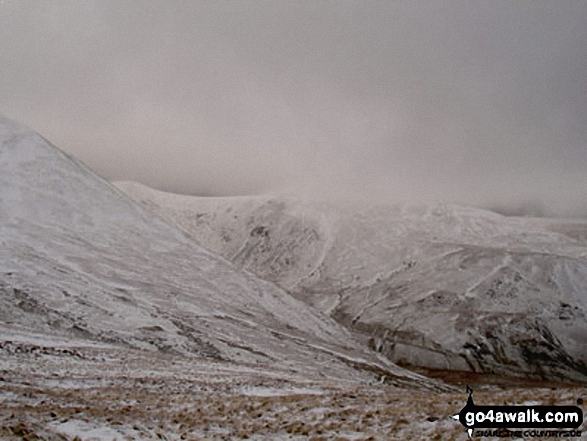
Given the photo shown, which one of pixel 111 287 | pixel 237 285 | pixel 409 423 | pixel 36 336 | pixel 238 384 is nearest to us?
pixel 409 423

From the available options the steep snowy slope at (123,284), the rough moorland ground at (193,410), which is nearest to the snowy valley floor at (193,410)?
the rough moorland ground at (193,410)

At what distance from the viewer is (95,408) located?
19703mm

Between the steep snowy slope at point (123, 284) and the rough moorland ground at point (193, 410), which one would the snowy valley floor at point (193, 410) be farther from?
the steep snowy slope at point (123, 284)

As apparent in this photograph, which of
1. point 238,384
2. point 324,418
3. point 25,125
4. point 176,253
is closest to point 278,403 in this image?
point 324,418

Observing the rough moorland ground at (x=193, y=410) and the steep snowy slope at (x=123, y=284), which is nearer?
the rough moorland ground at (x=193, y=410)

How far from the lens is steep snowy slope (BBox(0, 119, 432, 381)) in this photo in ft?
247

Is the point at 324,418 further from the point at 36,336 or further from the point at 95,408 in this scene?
the point at 36,336

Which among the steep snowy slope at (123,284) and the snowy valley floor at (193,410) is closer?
the snowy valley floor at (193,410)

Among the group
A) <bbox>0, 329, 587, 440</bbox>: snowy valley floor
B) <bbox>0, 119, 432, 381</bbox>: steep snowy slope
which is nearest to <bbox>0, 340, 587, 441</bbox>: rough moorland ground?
<bbox>0, 329, 587, 440</bbox>: snowy valley floor

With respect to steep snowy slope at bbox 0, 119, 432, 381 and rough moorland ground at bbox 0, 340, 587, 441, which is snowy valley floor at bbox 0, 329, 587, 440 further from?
steep snowy slope at bbox 0, 119, 432, 381

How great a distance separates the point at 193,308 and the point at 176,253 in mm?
35137

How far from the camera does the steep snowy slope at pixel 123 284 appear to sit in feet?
247

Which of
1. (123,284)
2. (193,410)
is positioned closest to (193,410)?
(193,410)

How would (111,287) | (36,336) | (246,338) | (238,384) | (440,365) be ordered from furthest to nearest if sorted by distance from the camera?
1. (440,365)
2. (111,287)
3. (246,338)
4. (36,336)
5. (238,384)
